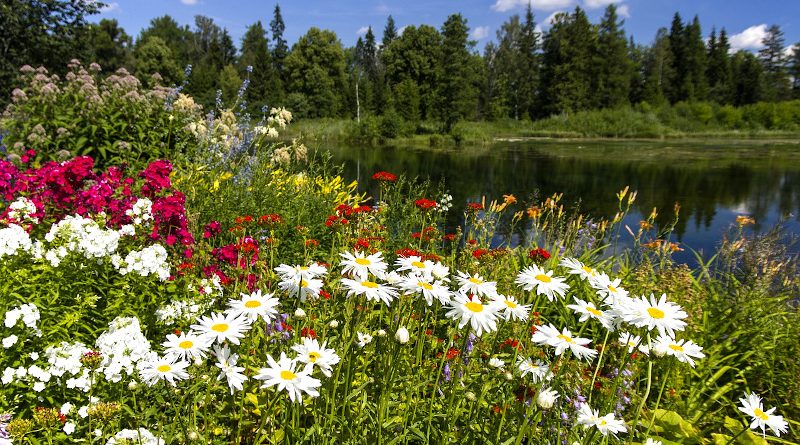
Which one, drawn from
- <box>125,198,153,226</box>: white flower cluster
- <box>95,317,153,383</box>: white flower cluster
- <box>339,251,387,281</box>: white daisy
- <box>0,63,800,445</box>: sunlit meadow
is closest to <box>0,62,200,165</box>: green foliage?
<box>0,63,800,445</box>: sunlit meadow

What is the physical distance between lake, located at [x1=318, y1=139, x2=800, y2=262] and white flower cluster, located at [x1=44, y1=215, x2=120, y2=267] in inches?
214

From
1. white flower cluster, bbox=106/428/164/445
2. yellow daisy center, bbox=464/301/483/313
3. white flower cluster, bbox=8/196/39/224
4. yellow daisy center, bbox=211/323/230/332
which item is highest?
white flower cluster, bbox=8/196/39/224

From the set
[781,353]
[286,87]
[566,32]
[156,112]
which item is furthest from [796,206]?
[286,87]

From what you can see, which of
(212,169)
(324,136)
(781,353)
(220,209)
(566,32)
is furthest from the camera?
(566,32)

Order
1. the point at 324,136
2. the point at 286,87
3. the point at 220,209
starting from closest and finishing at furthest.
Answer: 1. the point at 220,209
2. the point at 324,136
3. the point at 286,87

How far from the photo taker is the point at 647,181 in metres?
13.4

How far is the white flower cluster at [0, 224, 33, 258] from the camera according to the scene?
71.5 inches

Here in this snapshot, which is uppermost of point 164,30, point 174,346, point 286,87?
point 164,30

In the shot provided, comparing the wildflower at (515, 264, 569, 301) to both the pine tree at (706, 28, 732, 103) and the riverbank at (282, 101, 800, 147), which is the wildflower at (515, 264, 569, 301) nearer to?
the riverbank at (282, 101, 800, 147)

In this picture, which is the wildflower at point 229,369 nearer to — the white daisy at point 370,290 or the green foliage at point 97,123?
the white daisy at point 370,290

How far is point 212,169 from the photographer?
14.4ft

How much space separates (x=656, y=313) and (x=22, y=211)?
9.33 feet

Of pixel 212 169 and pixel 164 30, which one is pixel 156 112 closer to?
pixel 212 169

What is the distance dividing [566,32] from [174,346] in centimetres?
4713
